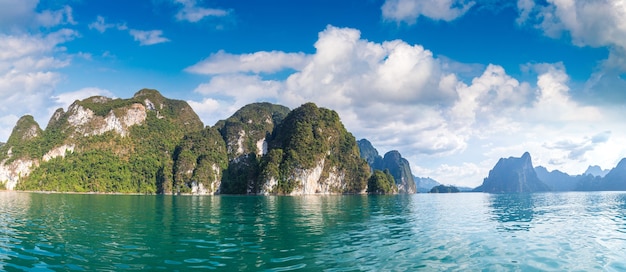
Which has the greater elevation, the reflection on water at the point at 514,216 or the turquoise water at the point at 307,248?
the turquoise water at the point at 307,248

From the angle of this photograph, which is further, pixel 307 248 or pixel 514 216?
pixel 514 216

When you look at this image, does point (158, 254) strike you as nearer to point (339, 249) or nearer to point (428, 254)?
point (339, 249)

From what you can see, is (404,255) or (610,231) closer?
(404,255)

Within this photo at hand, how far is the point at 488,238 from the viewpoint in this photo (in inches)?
1037

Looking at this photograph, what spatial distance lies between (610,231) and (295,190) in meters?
153

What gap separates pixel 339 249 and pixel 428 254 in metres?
5.04

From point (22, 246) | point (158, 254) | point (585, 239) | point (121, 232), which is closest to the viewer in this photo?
point (158, 254)

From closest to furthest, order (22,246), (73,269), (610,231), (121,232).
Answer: (73,269)
(22,246)
(121,232)
(610,231)

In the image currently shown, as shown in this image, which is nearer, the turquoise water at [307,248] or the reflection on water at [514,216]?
the turquoise water at [307,248]

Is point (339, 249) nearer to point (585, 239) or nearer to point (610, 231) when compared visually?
point (585, 239)

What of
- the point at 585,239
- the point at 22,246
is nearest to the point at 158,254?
the point at 22,246

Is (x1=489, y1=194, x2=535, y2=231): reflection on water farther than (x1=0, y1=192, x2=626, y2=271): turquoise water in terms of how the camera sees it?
Yes

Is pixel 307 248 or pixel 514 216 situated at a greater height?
pixel 307 248

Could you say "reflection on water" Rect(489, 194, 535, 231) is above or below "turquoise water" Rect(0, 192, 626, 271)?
below
